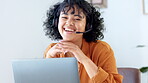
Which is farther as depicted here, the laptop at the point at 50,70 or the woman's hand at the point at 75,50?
the woman's hand at the point at 75,50

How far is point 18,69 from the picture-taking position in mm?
750

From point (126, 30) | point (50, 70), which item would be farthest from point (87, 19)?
point (126, 30)

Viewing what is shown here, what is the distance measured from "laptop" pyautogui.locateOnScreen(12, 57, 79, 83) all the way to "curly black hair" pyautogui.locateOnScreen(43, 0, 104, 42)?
1.09 feet

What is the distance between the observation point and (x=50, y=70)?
2.41 feet

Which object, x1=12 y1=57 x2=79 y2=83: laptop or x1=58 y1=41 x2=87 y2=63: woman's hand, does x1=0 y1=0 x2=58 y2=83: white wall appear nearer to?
x1=58 y1=41 x2=87 y2=63: woman's hand

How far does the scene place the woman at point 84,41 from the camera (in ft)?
3.00

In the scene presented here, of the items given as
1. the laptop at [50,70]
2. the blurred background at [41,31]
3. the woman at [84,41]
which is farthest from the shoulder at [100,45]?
the blurred background at [41,31]

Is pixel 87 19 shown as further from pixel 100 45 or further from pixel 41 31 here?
pixel 41 31

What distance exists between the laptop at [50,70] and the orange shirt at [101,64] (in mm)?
200

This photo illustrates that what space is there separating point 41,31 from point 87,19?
89 cm

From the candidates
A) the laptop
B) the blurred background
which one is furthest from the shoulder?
the blurred background

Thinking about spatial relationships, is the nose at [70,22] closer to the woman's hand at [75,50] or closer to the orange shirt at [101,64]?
the woman's hand at [75,50]

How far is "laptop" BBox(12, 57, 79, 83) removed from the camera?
0.73 m

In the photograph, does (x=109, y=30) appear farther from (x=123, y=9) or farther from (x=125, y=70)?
(x=125, y=70)
